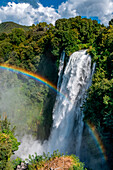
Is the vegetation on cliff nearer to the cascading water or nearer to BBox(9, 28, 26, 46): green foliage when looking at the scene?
BBox(9, 28, 26, 46): green foliage

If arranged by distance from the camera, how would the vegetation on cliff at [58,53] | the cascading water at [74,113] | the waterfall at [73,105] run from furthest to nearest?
1. the waterfall at [73,105]
2. the cascading water at [74,113]
3. the vegetation on cliff at [58,53]

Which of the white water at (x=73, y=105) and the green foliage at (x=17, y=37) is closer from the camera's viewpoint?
the white water at (x=73, y=105)

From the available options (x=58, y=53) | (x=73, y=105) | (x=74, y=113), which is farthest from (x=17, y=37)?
(x=74, y=113)

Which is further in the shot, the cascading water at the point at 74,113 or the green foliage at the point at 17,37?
the green foliage at the point at 17,37

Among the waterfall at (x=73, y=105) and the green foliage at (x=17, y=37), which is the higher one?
the green foliage at (x=17, y=37)

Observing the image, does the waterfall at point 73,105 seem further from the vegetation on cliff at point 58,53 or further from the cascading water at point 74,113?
the vegetation on cliff at point 58,53

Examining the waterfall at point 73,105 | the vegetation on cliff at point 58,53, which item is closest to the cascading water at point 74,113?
the waterfall at point 73,105

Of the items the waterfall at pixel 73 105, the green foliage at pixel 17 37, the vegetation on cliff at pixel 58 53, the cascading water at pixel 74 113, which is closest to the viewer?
the vegetation on cliff at pixel 58 53

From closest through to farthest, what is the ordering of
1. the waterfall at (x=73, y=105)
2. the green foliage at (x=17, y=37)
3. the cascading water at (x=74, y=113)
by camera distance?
the cascading water at (x=74, y=113)
the waterfall at (x=73, y=105)
the green foliage at (x=17, y=37)

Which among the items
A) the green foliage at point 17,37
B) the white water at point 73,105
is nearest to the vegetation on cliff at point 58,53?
the green foliage at point 17,37

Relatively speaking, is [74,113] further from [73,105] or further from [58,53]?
[58,53]
